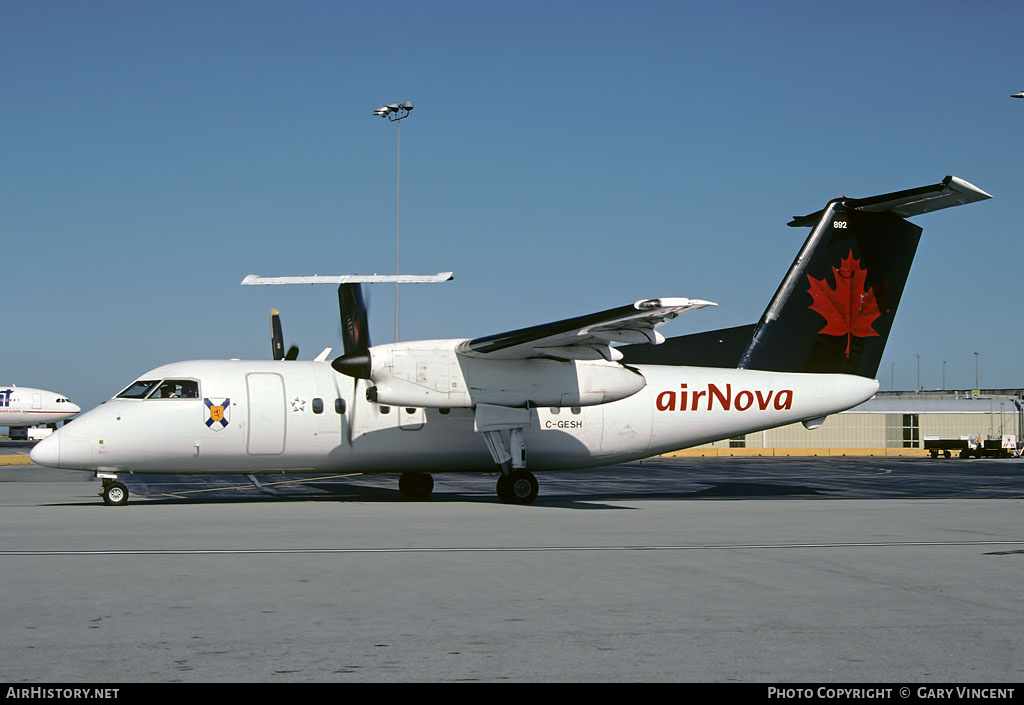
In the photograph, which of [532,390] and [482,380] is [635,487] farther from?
[482,380]

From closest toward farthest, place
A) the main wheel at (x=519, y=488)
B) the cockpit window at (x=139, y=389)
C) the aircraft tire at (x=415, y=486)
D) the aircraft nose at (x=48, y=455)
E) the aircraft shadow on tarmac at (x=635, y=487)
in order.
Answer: the aircraft nose at (x=48, y=455) < the cockpit window at (x=139, y=389) < the main wheel at (x=519, y=488) < the aircraft shadow on tarmac at (x=635, y=487) < the aircraft tire at (x=415, y=486)

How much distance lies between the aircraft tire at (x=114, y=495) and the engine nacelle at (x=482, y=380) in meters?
5.28

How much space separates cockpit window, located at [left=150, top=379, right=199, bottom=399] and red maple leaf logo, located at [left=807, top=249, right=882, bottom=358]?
13966 mm

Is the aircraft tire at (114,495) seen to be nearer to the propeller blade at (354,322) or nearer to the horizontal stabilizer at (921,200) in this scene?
the propeller blade at (354,322)

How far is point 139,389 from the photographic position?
20.1 metres

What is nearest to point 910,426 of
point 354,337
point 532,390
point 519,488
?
point 519,488

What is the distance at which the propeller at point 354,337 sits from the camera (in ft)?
63.9

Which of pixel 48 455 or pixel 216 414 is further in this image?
pixel 216 414

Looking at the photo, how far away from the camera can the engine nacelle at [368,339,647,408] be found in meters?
19.4

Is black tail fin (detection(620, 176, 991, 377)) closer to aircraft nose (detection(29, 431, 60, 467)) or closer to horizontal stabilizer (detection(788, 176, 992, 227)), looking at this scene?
horizontal stabilizer (detection(788, 176, 992, 227))

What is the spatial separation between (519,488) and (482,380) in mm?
2416

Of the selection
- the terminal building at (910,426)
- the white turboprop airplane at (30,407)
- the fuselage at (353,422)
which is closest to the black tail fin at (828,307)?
the fuselage at (353,422)

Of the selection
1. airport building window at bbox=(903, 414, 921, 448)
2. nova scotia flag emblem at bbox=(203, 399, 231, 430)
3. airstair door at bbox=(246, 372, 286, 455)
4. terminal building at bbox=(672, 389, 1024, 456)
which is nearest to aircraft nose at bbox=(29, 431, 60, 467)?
nova scotia flag emblem at bbox=(203, 399, 231, 430)

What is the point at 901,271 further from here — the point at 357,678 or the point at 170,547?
the point at 357,678
